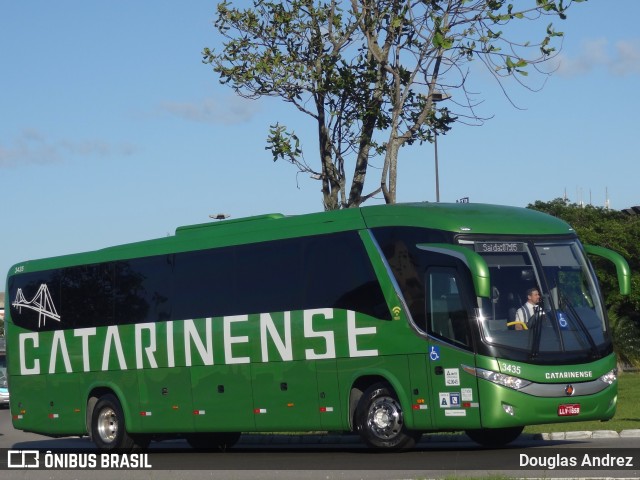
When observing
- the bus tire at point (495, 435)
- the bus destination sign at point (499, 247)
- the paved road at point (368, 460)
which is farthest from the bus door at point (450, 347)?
the bus tire at point (495, 435)

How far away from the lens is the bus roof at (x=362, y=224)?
17.4 meters

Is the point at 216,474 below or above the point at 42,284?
below

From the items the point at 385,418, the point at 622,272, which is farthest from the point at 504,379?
the point at 622,272

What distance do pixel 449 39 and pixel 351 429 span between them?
6889 mm

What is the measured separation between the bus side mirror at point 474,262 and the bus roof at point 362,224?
1.07ft

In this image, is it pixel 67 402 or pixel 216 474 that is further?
pixel 67 402

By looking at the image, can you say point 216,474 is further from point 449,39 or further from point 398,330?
point 449,39

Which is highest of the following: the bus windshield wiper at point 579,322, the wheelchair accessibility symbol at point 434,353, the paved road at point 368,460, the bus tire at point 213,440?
the bus windshield wiper at point 579,322

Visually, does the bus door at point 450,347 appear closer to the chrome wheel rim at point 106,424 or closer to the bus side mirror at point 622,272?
the bus side mirror at point 622,272

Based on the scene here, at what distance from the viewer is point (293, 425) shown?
750 inches

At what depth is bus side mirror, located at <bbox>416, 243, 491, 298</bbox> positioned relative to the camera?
1591cm

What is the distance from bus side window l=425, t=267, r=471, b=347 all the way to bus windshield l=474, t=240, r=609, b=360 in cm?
32

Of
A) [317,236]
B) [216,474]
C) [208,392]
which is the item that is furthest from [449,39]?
[216,474]

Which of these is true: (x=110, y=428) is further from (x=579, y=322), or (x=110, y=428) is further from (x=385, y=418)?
(x=579, y=322)
